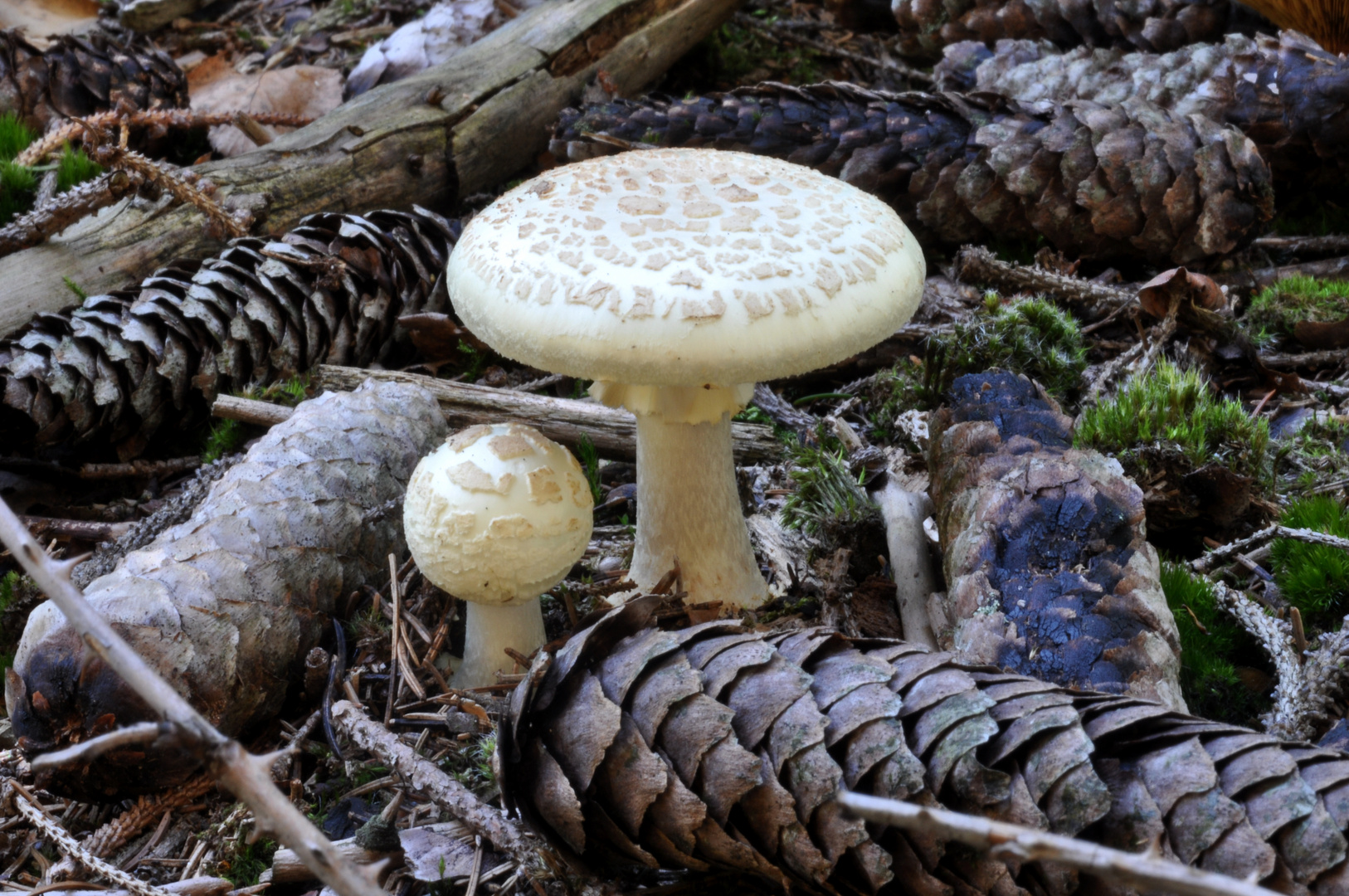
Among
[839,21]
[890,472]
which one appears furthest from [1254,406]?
[839,21]

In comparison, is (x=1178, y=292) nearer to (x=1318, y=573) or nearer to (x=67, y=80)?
(x=1318, y=573)

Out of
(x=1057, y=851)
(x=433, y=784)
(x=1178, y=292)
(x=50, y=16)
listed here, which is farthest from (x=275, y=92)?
(x=1057, y=851)

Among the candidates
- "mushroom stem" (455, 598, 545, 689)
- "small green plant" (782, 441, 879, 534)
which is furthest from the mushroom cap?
"small green plant" (782, 441, 879, 534)

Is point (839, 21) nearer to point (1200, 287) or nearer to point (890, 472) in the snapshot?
point (1200, 287)

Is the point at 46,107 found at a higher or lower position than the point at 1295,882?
higher

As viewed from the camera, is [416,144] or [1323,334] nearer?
[1323,334]

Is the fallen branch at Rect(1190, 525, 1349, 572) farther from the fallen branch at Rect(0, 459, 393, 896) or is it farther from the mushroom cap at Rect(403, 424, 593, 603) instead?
the fallen branch at Rect(0, 459, 393, 896)
